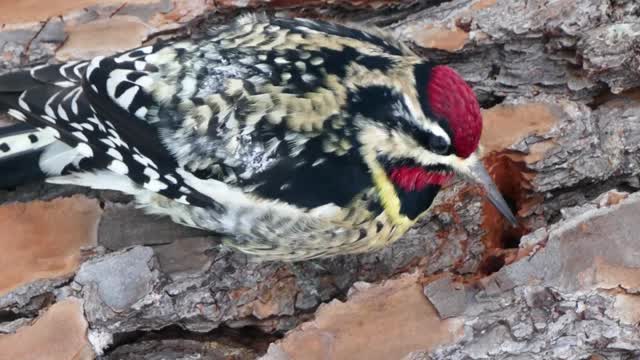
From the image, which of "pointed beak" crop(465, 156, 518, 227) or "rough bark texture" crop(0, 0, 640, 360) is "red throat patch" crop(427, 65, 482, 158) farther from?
"rough bark texture" crop(0, 0, 640, 360)

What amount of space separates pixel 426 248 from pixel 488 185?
0.28 meters

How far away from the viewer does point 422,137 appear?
7.97ft

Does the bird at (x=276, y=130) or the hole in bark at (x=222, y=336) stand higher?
the bird at (x=276, y=130)

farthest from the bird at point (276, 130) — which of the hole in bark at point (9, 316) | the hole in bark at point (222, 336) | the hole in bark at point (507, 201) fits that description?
the hole in bark at point (9, 316)

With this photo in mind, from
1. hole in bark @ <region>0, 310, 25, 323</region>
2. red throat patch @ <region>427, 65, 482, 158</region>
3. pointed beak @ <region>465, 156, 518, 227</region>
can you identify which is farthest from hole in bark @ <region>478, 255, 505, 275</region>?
hole in bark @ <region>0, 310, 25, 323</region>

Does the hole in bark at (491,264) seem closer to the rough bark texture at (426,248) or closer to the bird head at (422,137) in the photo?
the rough bark texture at (426,248)

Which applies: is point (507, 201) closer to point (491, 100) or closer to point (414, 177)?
point (491, 100)

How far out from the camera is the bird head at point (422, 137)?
93.4 inches

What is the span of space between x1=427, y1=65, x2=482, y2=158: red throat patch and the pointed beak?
159 millimetres

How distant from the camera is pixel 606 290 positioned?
8.04ft

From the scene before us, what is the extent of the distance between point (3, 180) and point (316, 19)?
1087 millimetres

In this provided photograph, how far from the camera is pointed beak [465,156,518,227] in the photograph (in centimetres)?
257

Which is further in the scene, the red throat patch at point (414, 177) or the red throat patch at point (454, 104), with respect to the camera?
the red throat patch at point (414, 177)

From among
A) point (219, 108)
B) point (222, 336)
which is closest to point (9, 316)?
point (222, 336)
